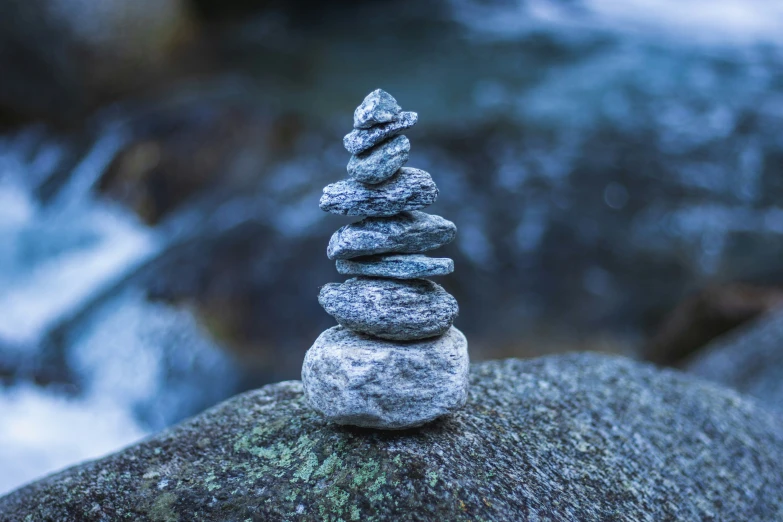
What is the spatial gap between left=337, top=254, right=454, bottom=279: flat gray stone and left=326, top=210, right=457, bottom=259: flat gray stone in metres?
0.05

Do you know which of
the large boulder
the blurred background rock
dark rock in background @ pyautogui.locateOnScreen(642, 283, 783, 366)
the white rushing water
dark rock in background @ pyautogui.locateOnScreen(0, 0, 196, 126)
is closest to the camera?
the large boulder

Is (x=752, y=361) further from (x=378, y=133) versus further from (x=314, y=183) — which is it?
(x=314, y=183)

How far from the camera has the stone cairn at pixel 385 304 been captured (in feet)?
11.3

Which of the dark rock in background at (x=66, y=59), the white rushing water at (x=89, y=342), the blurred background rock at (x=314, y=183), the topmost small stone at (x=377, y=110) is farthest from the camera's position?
the dark rock in background at (x=66, y=59)

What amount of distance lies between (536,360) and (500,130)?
8605 millimetres

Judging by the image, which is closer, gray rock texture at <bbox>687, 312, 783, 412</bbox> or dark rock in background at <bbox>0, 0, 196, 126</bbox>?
gray rock texture at <bbox>687, 312, 783, 412</bbox>

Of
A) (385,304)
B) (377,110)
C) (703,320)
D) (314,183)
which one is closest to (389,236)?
(385,304)

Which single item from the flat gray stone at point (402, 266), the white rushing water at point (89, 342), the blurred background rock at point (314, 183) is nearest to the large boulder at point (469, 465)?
the flat gray stone at point (402, 266)

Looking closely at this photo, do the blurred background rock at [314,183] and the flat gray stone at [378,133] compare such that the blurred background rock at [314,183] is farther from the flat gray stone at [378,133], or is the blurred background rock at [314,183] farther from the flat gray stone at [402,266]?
the flat gray stone at [378,133]

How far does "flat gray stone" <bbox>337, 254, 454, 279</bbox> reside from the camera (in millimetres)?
3527

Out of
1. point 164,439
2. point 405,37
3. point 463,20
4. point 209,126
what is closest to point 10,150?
point 209,126

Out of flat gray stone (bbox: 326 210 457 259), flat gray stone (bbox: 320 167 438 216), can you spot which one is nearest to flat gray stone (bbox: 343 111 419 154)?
flat gray stone (bbox: 320 167 438 216)

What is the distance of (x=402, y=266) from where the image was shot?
3.54m

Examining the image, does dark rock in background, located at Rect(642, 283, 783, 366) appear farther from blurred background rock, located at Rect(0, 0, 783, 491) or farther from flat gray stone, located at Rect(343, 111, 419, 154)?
flat gray stone, located at Rect(343, 111, 419, 154)
